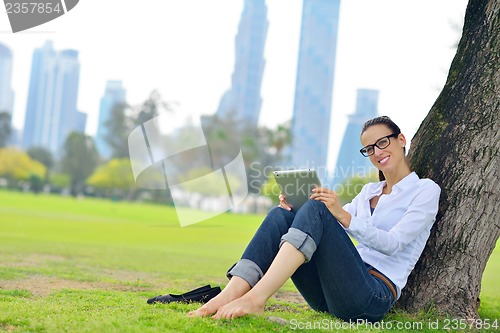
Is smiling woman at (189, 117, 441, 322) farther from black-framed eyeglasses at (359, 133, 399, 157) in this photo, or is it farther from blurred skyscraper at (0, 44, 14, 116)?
blurred skyscraper at (0, 44, 14, 116)

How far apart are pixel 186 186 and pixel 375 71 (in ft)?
92.8

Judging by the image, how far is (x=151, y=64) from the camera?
86.2m

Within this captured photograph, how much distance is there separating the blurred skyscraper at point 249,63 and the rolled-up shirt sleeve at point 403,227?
9532cm

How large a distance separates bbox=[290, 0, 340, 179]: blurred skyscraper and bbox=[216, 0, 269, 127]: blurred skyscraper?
6637 millimetres

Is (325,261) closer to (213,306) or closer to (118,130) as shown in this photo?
(213,306)

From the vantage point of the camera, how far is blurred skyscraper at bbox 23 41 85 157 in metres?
120

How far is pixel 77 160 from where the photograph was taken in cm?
7456

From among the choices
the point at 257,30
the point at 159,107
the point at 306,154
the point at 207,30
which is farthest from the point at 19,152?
the point at 257,30

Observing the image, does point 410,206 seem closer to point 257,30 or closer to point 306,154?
point 306,154

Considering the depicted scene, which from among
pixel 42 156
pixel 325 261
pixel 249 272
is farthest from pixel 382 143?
pixel 42 156

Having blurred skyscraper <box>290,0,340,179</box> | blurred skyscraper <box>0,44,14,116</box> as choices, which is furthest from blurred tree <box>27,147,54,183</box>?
blurred skyscraper <box>0,44,14,116</box>

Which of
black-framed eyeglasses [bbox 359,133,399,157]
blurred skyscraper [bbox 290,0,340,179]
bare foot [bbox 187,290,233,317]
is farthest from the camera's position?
blurred skyscraper [bbox 290,0,340,179]

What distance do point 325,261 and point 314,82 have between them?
97337 millimetres

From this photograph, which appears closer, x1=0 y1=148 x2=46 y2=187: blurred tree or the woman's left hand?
the woman's left hand
